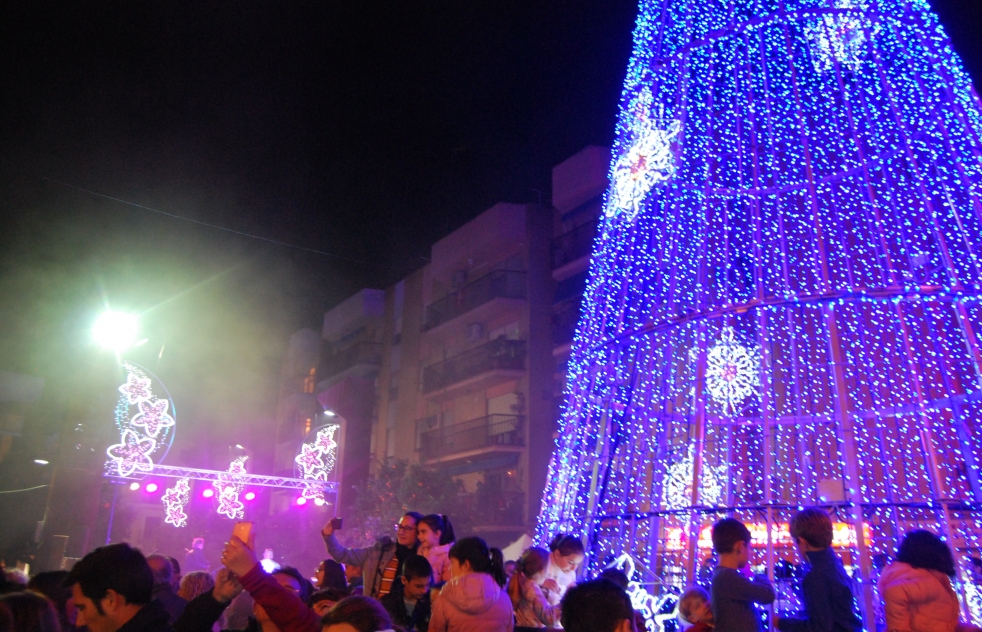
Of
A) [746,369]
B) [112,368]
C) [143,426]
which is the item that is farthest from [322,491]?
[746,369]

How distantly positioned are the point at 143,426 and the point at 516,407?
35.4ft

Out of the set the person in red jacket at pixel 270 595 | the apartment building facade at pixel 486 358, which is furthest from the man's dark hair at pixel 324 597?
the apartment building facade at pixel 486 358

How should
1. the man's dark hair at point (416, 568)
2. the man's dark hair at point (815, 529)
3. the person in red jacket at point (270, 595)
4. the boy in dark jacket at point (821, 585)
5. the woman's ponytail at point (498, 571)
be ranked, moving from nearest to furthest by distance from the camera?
the person in red jacket at point (270, 595), the boy in dark jacket at point (821, 585), the man's dark hair at point (815, 529), the woman's ponytail at point (498, 571), the man's dark hair at point (416, 568)

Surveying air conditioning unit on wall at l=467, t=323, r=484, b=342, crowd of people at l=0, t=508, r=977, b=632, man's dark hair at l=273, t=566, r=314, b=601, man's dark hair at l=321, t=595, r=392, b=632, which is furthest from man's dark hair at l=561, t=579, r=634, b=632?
air conditioning unit on wall at l=467, t=323, r=484, b=342

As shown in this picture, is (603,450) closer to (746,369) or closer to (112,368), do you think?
(746,369)

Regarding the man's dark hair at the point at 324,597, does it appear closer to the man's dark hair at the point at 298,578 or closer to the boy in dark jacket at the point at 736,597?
the man's dark hair at the point at 298,578

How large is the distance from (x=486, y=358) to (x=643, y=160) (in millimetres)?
15205

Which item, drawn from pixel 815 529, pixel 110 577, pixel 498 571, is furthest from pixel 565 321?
pixel 110 577

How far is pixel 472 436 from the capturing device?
22.1m

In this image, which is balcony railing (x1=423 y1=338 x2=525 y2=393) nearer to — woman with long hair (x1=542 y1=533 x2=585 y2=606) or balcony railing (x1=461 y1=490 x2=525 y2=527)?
balcony railing (x1=461 y1=490 x2=525 y2=527)

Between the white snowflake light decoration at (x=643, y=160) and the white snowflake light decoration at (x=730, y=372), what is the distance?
235 centimetres

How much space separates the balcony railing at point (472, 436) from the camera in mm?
21188

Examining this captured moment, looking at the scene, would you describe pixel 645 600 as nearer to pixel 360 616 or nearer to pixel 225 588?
pixel 225 588

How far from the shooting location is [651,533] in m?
6.61
